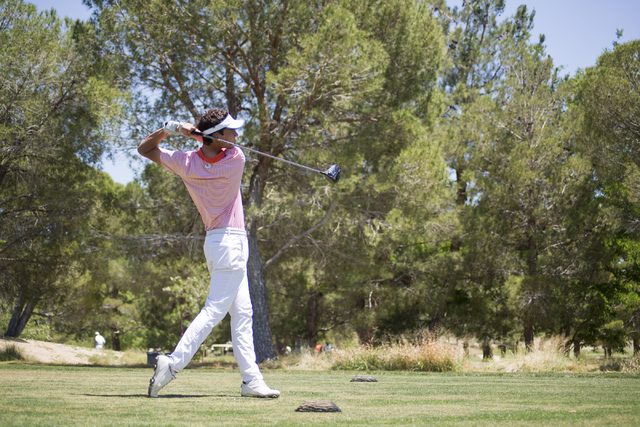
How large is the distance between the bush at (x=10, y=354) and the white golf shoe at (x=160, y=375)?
1292 cm

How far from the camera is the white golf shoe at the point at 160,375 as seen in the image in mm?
4422

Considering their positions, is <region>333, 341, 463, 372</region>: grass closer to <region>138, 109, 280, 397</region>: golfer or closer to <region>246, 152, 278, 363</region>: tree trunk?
<region>246, 152, 278, 363</region>: tree trunk

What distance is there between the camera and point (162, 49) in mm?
16266

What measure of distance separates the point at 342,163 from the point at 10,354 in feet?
33.2

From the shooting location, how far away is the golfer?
15.3 feet

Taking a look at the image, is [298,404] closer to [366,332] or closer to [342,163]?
[342,163]

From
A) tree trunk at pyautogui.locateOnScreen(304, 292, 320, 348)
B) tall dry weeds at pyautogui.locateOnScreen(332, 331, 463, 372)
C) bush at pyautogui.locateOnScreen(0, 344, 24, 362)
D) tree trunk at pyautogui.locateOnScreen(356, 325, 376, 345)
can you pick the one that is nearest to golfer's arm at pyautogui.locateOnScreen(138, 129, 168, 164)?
tall dry weeds at pyautogui.locateOnScreen(332, 331, 463, 372)

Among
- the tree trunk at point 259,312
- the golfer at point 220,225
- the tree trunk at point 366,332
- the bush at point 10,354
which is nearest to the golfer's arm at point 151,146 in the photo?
the golfer at point 220,225

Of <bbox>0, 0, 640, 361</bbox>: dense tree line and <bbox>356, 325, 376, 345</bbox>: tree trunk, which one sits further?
<bbox>356, 325, 376, 345</bbox>: tree trunk

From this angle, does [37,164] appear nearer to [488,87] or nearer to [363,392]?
[363,392]

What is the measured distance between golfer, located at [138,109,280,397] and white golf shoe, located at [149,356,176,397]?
19cm

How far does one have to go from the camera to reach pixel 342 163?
15961 mm

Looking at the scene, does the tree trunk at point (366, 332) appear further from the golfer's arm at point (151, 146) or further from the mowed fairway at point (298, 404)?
the golfer's arm at point (151, 146)

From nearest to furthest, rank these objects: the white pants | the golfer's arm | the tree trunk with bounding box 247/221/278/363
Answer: the white pants
the golfer's arm
the tree trunk with bounding box 247/221/278/363
